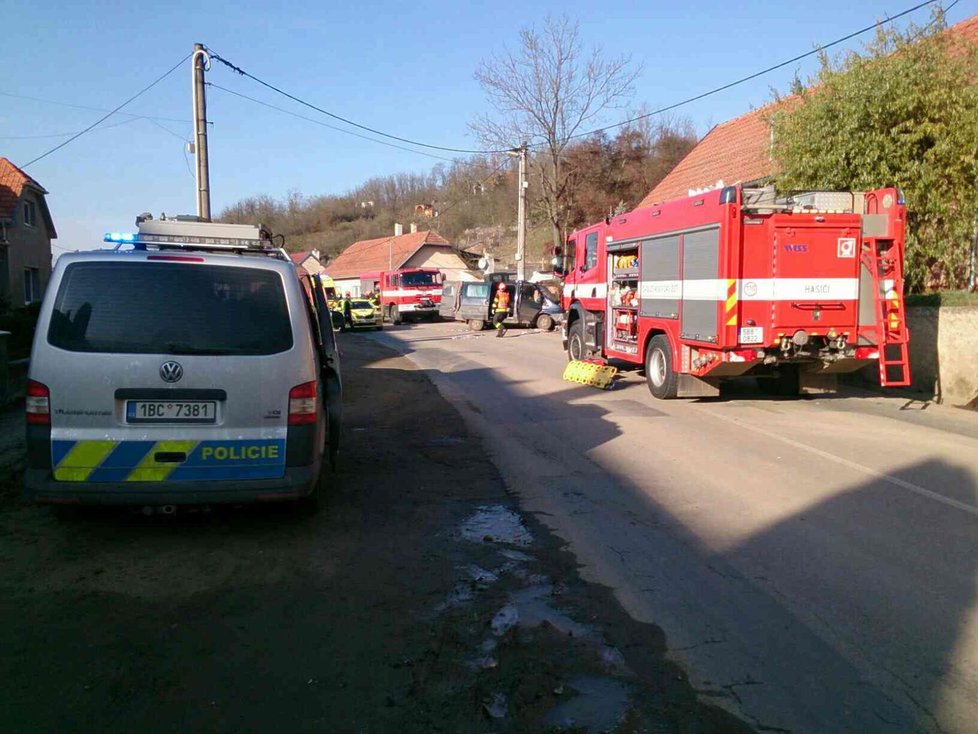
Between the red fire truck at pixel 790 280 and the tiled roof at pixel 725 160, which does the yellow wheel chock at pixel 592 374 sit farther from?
the tiled roof at pixel 725 160

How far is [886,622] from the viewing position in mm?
4320

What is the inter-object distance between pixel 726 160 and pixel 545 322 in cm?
899

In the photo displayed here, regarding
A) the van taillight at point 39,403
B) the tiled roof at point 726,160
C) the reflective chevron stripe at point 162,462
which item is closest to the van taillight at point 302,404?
the reflective chevron stripe at point 162,462

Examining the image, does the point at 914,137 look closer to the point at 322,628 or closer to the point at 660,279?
the point at 660,279

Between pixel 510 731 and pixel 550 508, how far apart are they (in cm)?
335

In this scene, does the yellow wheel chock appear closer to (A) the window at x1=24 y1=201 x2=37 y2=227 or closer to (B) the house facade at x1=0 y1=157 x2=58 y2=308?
(B) the house facade at x1=0 y1=157 x2=58 y2=308

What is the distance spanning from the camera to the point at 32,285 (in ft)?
108

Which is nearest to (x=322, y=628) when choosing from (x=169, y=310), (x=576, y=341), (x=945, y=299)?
(x=169, y=310)

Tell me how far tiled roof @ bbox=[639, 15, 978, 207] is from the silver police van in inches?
736

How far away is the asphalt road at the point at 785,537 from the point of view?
3695mm

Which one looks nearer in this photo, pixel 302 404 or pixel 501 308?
pixel 302 404

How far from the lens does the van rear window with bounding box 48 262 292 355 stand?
5.14 m

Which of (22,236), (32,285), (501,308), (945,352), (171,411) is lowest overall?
(945,352)

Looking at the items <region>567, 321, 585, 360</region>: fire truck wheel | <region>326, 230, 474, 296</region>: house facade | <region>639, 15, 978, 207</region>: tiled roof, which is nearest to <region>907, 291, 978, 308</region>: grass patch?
<region>567, 321, 585, 360</region>: fire truck wheel
